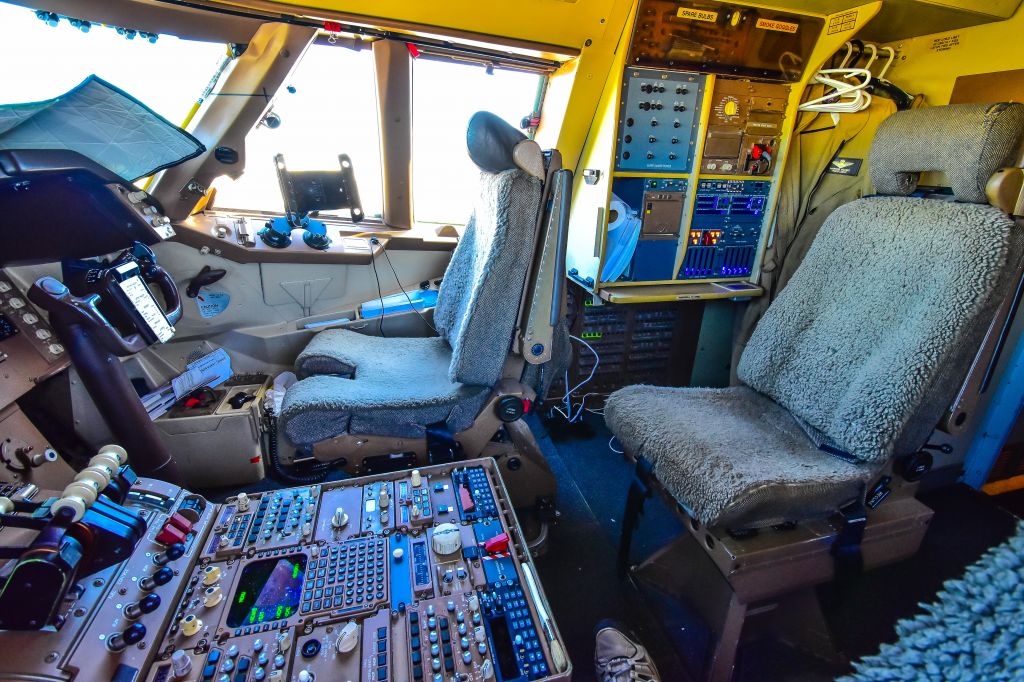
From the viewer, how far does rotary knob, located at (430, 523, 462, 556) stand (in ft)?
3.86

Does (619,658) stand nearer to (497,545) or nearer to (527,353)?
(497,545)

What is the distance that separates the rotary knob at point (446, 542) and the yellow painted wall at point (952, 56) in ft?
9.01

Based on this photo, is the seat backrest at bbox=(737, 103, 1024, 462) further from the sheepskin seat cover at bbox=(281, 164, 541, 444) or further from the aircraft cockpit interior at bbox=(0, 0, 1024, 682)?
the sheepskin seat cover at bbox=(281, 164, 541, 444)

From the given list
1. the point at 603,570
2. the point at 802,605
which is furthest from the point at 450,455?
the point at 802,605

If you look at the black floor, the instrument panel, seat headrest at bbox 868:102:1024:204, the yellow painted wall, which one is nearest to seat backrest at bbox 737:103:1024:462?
seat headrest at bbox 868:102:1024:204

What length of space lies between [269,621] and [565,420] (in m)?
2.08

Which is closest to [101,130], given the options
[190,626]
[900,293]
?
[190,626]

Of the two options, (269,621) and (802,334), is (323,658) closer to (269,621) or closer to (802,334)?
(269,621)

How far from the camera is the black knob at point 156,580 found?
105cm

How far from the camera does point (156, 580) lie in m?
1.05

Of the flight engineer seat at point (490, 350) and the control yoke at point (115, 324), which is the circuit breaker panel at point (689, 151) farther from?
the control yoke at point (115, 324)

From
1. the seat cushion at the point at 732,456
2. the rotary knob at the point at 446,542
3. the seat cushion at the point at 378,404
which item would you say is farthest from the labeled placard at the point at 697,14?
the rotary knob at the point at 446,542

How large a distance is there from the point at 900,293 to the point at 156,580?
214 centimetres

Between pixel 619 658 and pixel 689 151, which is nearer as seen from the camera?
pixel 619 658
